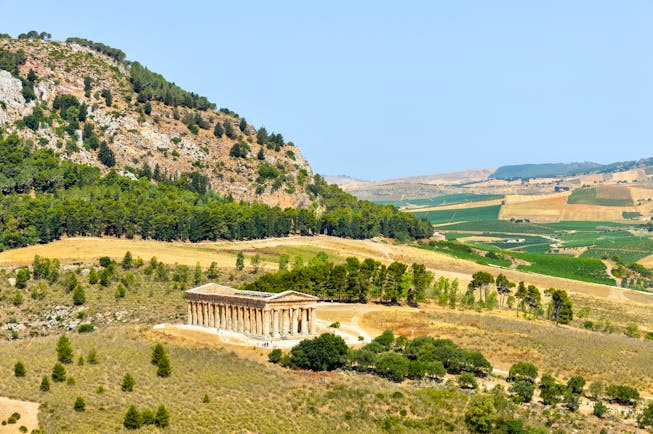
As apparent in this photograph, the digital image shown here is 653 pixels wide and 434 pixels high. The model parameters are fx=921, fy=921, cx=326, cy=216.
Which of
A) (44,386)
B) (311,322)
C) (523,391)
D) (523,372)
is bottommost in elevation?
(523,391)

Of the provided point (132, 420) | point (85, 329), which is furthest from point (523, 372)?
point (85, 329)

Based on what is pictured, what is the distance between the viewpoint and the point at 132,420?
7881 centimetres

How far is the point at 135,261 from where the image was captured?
156m

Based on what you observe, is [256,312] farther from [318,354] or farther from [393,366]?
[393,366]

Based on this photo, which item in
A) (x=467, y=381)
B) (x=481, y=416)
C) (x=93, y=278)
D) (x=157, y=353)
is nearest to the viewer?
(x=481, y=416)

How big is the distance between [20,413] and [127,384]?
11.5 metres

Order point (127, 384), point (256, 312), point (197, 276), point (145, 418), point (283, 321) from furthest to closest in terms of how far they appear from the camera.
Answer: point (197, 276) < point (283, 321) < point (256, 312) < point (127, 384) < point (145, 418)

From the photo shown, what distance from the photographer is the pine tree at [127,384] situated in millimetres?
88250

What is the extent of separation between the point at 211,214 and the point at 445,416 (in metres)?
116

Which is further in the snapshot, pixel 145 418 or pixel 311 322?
pixel 311 322

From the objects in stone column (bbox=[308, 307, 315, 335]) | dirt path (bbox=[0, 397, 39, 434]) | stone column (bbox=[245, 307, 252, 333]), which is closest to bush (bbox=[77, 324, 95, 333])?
stone column (bbox=[245, 307, 252, 333])

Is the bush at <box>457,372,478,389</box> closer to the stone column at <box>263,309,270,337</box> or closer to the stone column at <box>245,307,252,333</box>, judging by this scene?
the stone column at <box>263,309,270,337</box>

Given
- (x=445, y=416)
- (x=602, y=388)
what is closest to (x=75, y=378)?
(x=445, y=416)

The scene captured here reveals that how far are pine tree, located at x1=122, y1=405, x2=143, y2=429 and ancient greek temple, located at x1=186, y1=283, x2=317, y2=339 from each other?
34.2 meters
